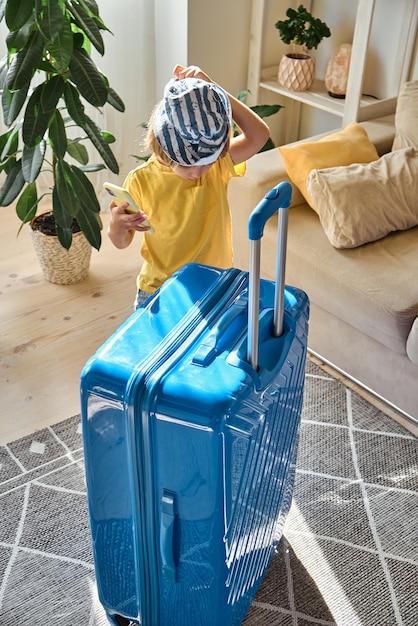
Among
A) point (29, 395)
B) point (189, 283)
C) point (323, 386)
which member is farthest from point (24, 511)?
point (323, 386)

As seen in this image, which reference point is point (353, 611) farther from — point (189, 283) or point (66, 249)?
point (66, 249)

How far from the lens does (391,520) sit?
2.02 meters

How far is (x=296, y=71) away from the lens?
323 cm

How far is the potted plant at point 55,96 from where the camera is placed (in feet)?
7.11

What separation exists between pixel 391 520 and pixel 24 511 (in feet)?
3.24

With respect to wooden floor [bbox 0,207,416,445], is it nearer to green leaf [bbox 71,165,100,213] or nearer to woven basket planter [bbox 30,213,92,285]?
woven basket planter [bbox 30,213,92,285]

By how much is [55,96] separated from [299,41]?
129 cm

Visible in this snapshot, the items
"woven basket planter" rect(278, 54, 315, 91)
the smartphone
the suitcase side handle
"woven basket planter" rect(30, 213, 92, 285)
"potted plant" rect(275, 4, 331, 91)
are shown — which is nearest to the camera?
the suitcase side handle

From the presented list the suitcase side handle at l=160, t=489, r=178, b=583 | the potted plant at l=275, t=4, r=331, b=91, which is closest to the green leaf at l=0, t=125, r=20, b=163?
the potted plant at l=275, t=4, r=331, b=91

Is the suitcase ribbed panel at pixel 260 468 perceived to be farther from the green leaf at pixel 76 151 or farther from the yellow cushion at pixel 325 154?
the green leaf at pixel 76 151

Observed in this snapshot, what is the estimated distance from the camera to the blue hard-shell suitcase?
49.9 inches

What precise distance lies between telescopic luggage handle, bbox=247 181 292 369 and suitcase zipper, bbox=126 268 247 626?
0.12 m

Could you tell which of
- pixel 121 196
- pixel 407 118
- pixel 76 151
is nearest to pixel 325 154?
pixel 407 118

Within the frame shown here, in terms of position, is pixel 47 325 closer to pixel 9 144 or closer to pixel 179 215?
pixel 9 144
